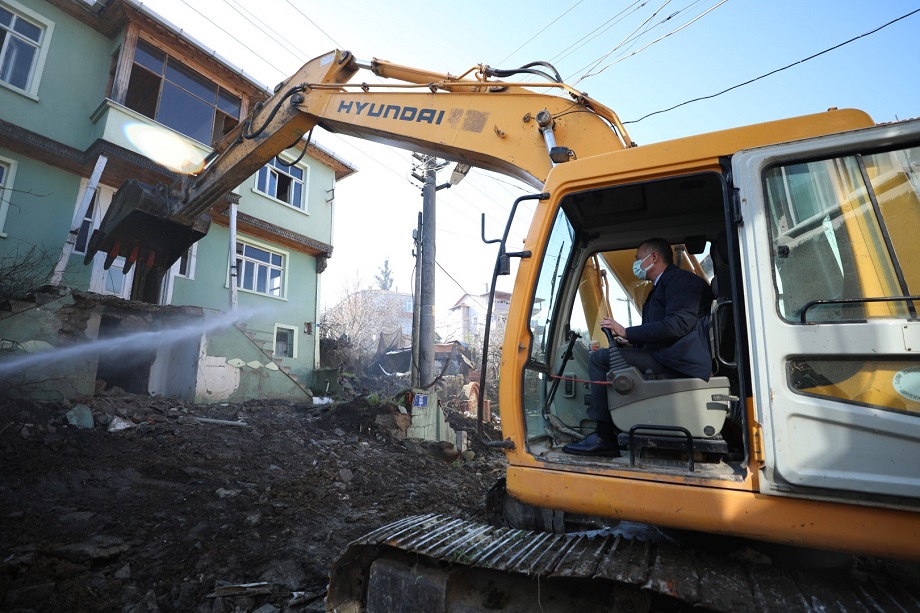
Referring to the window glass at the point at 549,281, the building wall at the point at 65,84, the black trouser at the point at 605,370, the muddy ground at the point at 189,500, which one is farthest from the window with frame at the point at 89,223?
the black trouser at the point at 605,370

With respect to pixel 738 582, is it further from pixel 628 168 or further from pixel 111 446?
pixel 111 446

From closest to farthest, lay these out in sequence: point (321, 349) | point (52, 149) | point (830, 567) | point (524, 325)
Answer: point (830, 567) → point (524, 325) → point (52, 149) → point (321, 349)

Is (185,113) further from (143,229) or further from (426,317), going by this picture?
(426,317)

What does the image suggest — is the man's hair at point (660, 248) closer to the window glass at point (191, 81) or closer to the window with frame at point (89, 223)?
the window with frame at point (89, 223)

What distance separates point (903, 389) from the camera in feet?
6.07

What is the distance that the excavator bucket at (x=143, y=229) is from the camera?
6.87 metres

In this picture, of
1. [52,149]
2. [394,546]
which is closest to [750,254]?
[394,546]

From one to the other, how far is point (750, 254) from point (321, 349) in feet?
51.7

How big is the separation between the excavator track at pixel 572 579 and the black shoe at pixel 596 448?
435 millimetres

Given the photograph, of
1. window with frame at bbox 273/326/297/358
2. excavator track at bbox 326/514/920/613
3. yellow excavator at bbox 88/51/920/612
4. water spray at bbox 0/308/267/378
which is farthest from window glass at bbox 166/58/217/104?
excavator track at bbox 326/514/920/613

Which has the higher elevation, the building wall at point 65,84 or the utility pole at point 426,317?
the building wall at point 65,84

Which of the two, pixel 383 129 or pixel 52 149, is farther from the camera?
pixel 52 149

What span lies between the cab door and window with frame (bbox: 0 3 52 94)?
1352 centimetres

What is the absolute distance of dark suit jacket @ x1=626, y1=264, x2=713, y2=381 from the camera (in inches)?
103
